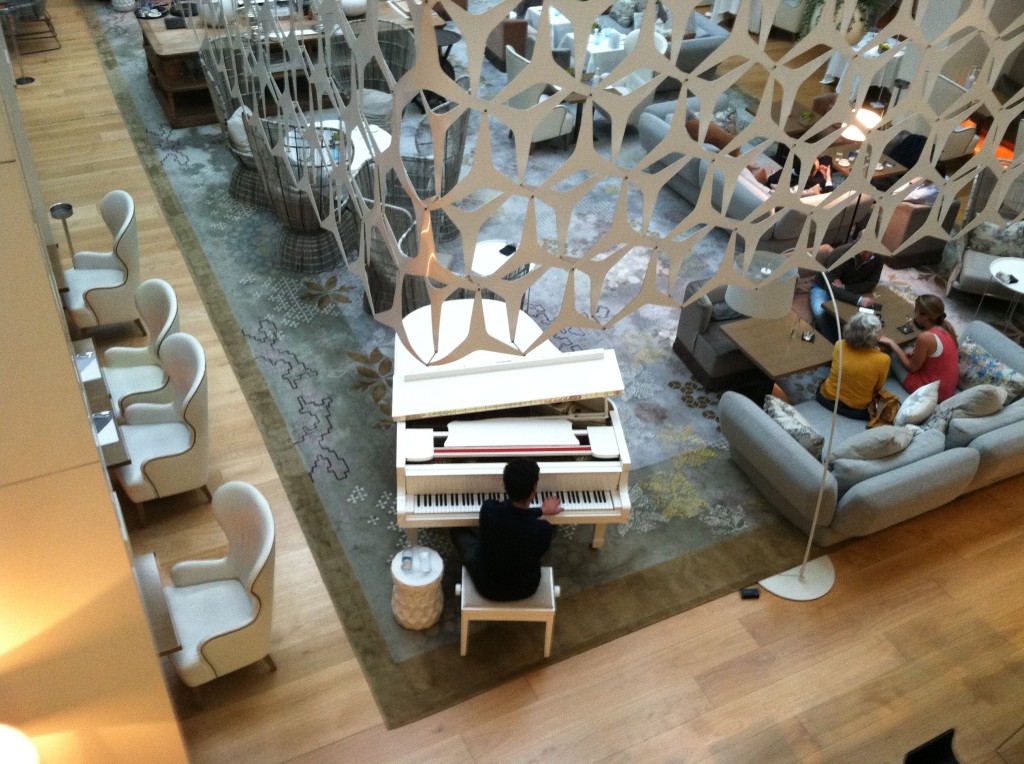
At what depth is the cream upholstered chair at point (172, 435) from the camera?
16.7ft

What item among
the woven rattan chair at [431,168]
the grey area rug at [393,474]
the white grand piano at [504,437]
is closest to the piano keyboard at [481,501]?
the white grand piano at [504,437]

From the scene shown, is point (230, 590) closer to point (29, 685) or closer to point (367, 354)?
point (29, 685)

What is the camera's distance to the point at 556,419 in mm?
5152

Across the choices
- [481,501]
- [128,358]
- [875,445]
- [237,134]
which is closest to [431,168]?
[237,134]

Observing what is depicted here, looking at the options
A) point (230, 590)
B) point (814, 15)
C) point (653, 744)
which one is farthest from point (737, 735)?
point (814, 15)

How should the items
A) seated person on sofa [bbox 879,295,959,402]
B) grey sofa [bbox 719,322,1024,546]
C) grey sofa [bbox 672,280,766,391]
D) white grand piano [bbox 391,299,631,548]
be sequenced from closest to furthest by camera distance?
white grand piano [bbox 391,299,631,548] → grey sofa [bbox 719,322,1024,546] → seated person on sofa [bbox 879,295,959,402] → grey sofa [bbox 672,280,766,391]

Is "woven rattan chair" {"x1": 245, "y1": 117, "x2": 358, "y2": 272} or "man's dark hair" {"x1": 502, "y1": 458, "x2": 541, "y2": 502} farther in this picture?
"woven rattan chair" {"x1": 245, "y1": 117, "x2": 358, "y2": 272}

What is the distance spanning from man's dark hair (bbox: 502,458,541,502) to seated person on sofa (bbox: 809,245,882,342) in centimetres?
331

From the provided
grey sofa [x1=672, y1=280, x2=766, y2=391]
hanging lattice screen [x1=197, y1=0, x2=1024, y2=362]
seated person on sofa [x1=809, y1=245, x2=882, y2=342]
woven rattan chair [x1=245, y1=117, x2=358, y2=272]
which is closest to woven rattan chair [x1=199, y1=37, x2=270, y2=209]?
woven rattan chair [x1=245, y1=117, x2=358, y2=272]

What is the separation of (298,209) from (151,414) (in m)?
2.53

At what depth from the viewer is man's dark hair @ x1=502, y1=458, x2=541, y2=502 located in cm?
432

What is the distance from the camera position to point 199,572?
4652 millimetres

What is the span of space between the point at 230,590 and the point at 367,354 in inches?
101

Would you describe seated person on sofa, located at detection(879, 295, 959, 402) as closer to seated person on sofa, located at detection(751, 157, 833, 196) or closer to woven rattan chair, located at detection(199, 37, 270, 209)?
seated person on sofa, located at detection(751, 157, 833, 196)
